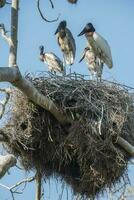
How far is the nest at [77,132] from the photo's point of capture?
6.69m

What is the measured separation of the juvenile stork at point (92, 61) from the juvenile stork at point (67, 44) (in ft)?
0.76

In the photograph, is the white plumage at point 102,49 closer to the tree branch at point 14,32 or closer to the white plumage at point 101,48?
the white plumage at point 101,48

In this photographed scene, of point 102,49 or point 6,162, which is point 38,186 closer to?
point 102,49

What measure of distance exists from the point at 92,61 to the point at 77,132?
11.5ft

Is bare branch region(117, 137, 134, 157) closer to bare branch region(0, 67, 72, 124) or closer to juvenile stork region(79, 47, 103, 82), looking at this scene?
bare branch region(0, 67, 72, 124)

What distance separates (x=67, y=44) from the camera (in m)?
10.2

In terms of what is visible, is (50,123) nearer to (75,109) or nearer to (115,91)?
(75,109)

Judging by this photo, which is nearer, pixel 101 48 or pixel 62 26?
pixel 101 48

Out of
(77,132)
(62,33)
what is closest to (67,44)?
(62,33)

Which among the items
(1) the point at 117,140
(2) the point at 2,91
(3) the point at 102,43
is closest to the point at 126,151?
(1) the point at 117,140

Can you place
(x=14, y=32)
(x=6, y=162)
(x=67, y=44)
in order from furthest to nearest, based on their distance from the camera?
→ (x=67, y=44), (x=14, y=32), (x=6, y=162)

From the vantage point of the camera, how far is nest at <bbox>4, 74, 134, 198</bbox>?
6.69 m

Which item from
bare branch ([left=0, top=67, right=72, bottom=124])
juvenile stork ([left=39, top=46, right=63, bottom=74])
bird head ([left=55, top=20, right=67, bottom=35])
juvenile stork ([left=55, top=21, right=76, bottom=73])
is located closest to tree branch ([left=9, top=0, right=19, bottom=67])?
bare branch ([left=0, top=67, right=72, bottom=124])

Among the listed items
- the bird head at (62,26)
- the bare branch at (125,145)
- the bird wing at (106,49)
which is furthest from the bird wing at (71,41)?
the bare branch at (125,145)
